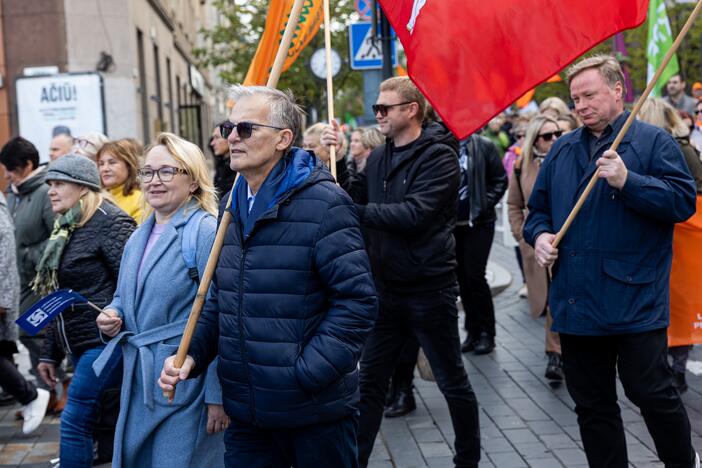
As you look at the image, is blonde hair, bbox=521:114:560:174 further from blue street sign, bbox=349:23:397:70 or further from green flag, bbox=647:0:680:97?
green flag, bbox=647:0:680:97

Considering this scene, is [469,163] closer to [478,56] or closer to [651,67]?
[478,56]

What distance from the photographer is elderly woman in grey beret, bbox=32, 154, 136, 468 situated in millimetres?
A: 5125

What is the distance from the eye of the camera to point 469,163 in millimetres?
8555

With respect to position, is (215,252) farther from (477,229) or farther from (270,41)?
(477,229)

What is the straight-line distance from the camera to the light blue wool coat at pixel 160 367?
4.09m

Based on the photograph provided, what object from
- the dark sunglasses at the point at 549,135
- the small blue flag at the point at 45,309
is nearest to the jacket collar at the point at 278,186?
the small blue flag at the point at 45,309

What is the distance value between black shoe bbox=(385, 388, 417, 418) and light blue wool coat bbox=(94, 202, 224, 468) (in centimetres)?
263

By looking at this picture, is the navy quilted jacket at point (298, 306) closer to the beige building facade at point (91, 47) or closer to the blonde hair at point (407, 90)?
the blonde hair at point (407, 90)

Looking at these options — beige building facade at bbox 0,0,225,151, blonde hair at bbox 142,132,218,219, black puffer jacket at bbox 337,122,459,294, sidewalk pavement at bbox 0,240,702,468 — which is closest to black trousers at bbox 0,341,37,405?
sidewalk pavement at bbox 0,240,702,468

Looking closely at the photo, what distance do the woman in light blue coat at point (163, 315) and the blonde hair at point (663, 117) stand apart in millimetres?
3638

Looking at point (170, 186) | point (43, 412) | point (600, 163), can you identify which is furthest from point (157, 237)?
point (43, 412)

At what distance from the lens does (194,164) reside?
435 centimetres

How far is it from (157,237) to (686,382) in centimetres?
444

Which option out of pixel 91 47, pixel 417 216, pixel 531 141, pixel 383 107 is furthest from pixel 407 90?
pixel 91 47
